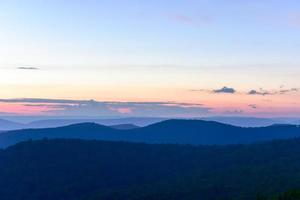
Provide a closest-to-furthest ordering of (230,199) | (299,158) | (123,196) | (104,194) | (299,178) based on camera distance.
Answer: (230,199)
(299,178)
(123,196)
(104,194)
(299,158)

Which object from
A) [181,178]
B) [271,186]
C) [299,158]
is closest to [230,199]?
[271,186]

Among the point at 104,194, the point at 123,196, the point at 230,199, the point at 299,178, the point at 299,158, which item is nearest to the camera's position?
the point at 230,199

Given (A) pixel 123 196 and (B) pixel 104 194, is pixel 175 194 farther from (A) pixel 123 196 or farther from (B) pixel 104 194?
A: (B) pixel 104 194

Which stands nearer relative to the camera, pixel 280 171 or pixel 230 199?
pixel 230 199

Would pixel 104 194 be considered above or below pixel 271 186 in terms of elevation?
below

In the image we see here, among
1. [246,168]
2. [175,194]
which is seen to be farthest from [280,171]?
[175,194]

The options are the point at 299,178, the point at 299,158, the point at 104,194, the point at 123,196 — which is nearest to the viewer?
the point at 299,178

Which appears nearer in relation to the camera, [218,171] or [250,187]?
[250,187]

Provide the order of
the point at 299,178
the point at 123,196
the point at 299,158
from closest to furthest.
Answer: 1. the point at 299,178
2. the point at 123,196
3. the point at 299,158

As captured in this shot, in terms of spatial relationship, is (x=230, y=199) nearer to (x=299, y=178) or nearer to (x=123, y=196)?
(x=299, y=178)
